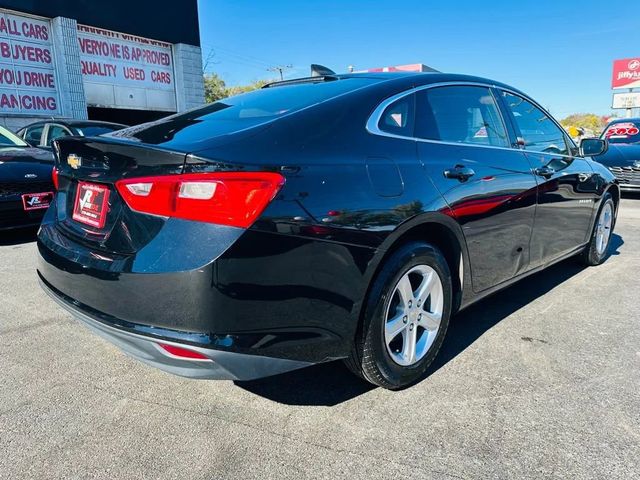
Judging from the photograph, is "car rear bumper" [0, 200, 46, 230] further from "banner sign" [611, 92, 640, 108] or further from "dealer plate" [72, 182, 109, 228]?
"banner sign" [611, 92, 640, 108]

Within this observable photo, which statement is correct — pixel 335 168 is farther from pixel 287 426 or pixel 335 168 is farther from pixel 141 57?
pixel 141 57

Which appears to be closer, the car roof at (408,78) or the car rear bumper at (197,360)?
the car rear bumper at (197,360)

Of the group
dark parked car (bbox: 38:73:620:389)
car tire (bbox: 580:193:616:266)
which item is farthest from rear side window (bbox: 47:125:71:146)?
car tire (bbox: 580:193:616:266)

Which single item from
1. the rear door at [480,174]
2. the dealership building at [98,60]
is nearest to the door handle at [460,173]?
the rear door at [480,174]

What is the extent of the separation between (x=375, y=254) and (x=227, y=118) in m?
0.99

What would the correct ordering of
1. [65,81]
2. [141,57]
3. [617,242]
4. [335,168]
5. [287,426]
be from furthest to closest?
[141,57] < [65,81] < [617,242] < [287,426] < [335,168]

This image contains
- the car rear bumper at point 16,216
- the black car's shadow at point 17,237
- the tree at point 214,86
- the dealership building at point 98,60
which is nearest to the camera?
the car rear bumper at point 16,216

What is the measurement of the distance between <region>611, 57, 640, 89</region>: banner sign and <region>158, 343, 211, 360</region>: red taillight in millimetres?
58599

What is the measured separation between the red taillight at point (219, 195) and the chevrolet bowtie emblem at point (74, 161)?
685 mm

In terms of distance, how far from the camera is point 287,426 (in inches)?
87.0

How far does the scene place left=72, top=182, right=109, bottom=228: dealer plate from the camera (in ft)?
7.08

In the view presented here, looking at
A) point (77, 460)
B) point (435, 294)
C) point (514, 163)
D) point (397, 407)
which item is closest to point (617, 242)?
point (514, 163)

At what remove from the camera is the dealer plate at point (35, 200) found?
17.1ft

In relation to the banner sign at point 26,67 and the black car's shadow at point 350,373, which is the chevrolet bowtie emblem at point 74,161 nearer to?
the black car's shadow at point 350,373
